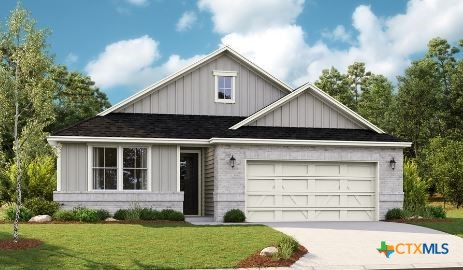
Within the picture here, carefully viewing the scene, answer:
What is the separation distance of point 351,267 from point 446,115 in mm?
39446

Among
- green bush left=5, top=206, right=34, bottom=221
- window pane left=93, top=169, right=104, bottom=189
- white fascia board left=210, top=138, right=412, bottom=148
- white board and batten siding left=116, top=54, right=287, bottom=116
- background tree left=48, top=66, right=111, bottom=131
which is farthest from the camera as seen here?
background tree left=48, top=66, right=111, bottom=131

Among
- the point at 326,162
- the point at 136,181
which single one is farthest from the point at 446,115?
the point at 136,181

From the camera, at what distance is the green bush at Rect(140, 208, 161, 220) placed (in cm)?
2205

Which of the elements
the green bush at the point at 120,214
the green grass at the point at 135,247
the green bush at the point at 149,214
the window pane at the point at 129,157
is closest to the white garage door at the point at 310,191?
the green bush at the point at 149,214

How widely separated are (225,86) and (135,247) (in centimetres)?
1282

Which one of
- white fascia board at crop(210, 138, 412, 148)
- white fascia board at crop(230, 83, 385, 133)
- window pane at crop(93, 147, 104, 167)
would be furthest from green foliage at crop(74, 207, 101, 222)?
white fascia board at crop(230, 83, 385, 133)

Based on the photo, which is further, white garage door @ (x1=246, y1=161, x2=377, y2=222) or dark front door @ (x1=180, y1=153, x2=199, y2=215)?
dark front door @ (x1=180, y1=153, x2=199, y2=215)

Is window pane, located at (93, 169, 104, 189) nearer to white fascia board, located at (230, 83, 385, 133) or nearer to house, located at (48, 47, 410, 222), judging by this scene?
house, located at (48, 47, 410, 222)

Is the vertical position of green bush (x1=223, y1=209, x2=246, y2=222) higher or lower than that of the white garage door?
lower

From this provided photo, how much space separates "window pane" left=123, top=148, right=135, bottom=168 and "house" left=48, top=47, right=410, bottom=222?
38mm

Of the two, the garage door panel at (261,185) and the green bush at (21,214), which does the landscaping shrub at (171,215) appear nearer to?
the garage door panel at (261,185)

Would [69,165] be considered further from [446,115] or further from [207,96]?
[446,115]

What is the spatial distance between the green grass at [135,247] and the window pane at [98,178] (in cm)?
382

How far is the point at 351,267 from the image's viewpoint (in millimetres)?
13789
